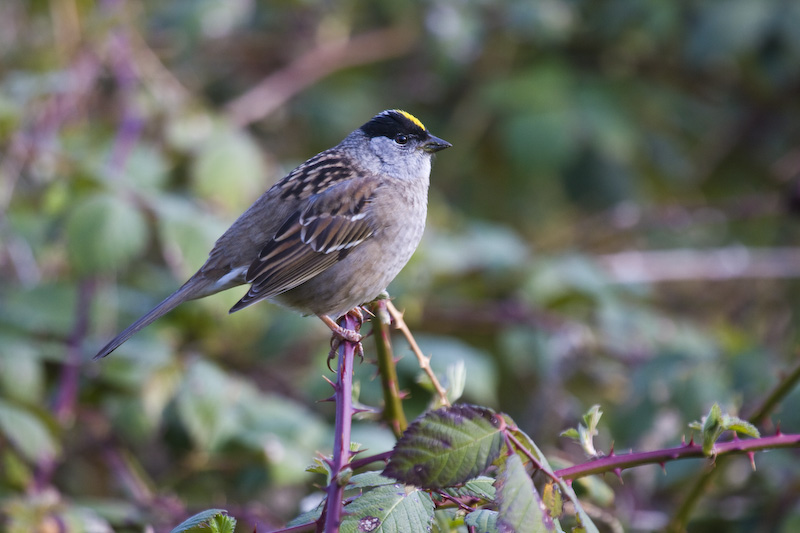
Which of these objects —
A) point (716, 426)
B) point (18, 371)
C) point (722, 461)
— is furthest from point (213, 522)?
point (18, 371)

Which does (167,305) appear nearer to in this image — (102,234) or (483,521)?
(102,234)

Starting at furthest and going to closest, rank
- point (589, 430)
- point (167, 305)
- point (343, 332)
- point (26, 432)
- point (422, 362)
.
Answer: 1. point (167, 305)
2. point (26, 432)
3. point (343, 332)
4. point (422, 362)
5. point (589, 430)

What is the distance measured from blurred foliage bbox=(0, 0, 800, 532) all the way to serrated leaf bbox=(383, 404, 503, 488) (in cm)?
67

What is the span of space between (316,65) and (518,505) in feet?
14.8

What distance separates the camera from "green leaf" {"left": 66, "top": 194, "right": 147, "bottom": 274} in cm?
286

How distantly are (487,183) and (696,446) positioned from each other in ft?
15.2

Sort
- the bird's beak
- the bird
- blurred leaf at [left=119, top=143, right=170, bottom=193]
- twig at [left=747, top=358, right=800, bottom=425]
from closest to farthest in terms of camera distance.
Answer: twig at [left=747, top=358, right=800, bottom=425]
the bird
the bird's beak
blurred leaf at [left=119, top=143, right=170, bottom=193]

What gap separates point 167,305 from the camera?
2.69 m

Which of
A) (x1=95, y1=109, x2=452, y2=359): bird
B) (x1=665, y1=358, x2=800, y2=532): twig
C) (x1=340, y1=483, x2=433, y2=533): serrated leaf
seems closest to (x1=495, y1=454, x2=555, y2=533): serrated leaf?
(x1=340, y1=483, x2=433, y2=533): serrated leaf

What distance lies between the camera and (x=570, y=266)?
4.05 m

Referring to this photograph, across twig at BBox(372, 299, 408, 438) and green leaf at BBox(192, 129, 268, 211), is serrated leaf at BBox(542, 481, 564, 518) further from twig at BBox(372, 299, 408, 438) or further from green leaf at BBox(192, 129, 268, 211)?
green leaf at BBox(192, 129, 268, 211)

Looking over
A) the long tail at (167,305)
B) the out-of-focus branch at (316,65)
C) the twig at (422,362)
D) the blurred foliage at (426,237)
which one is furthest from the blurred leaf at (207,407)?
the out-of-focus branch at (316,65)

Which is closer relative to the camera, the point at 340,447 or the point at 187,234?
the point at 340,447

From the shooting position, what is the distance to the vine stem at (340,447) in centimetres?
123
